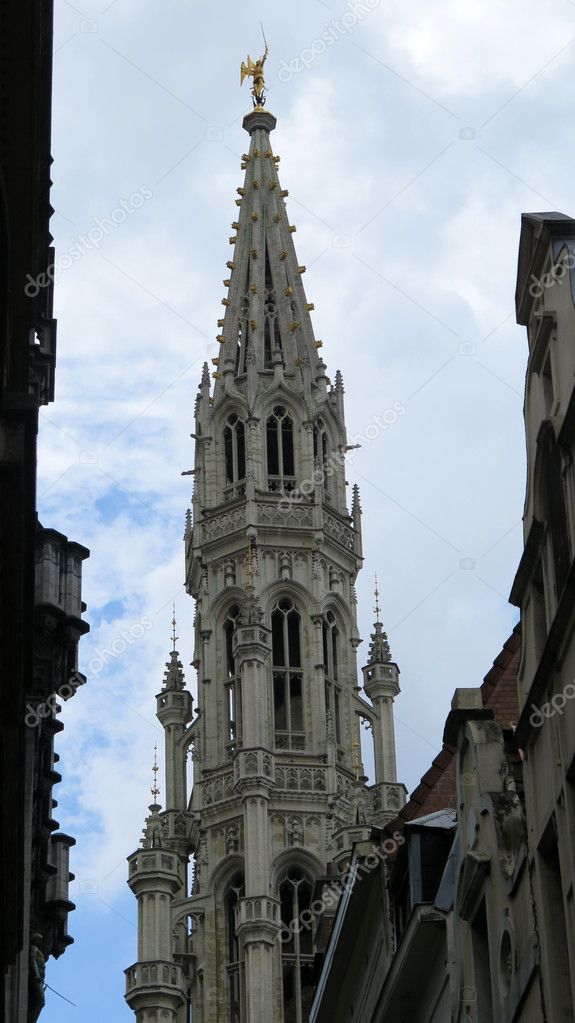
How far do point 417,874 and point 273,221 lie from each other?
71076 mm

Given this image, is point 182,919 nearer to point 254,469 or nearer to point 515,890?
point 254,469

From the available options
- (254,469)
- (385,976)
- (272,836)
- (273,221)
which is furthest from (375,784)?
(385,976)

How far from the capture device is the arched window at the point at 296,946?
3051 inches

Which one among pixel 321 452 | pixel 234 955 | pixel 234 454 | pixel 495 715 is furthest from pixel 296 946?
pixel 495 715

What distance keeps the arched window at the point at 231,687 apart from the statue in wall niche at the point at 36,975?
51080mm

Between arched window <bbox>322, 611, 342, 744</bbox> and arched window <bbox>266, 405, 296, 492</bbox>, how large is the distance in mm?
6887

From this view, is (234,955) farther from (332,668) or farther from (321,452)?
(321,452)

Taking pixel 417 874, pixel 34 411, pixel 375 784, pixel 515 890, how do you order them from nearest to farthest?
pixel 34 411, pixel 515 890, pixel 417 874, pixel 375 784

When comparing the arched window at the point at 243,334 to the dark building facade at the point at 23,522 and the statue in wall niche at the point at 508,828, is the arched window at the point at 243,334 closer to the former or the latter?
the dark building facade at the point at 23,522

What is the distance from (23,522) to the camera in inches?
793

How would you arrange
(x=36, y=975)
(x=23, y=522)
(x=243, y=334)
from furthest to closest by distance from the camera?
1. (x=243, y=334)
2. (x=36, y=975)
3. (x=23, y=522)

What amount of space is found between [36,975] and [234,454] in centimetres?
6160

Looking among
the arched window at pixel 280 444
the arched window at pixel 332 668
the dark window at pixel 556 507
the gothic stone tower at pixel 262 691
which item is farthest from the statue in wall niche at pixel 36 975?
the arched window at pixel 280 444

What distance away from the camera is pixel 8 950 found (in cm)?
2377
